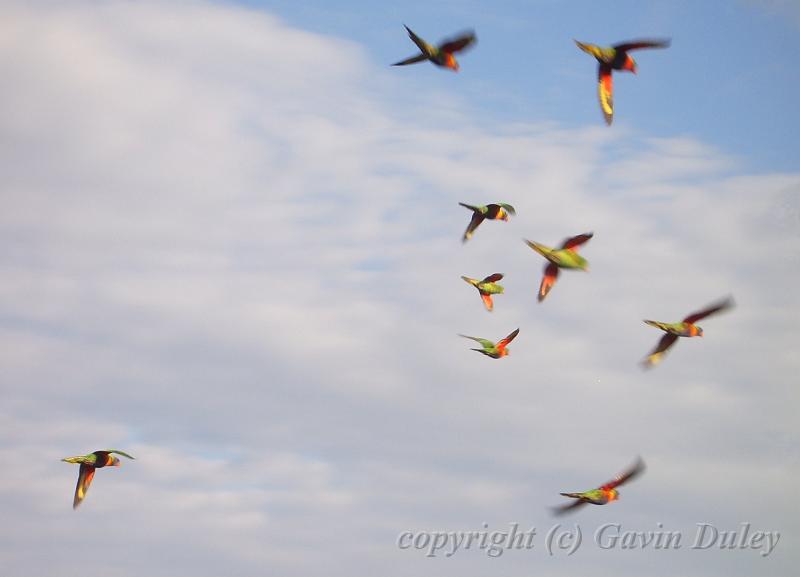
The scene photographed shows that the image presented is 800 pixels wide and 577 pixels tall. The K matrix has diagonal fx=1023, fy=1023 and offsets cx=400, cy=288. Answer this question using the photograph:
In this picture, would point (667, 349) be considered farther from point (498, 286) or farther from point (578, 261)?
point (498, 286)

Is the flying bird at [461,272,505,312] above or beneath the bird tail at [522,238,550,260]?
above

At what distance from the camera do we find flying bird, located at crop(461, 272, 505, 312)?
206ft

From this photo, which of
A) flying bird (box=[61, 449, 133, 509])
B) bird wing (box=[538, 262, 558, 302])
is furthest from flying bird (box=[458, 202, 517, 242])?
flying bird (box=[61, 449, 133, 509])

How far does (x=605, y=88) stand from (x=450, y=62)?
764 cm

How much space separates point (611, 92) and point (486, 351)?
19985 millimetres

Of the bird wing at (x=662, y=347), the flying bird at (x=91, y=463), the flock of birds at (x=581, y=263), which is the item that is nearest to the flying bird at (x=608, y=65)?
the flock of birds at (x=581, y=263)

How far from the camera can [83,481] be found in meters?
60.8

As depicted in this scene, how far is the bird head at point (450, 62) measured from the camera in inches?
1973

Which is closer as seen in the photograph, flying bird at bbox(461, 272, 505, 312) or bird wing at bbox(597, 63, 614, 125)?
bird wing at bbox(597, 63, 614, 125)

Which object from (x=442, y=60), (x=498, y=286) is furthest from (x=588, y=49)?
(x=498, y=286)

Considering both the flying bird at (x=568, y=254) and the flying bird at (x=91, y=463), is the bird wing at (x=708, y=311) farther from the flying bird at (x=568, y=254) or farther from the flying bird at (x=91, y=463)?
the flying bird at (x=91, y=463)

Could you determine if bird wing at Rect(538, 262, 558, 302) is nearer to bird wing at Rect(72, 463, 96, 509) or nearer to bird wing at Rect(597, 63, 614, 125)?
bird wing at Rect(597, 63, 614, 125)

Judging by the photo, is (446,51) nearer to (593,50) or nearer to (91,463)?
(593,50)

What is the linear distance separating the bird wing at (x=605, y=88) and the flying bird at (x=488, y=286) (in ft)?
55.5
